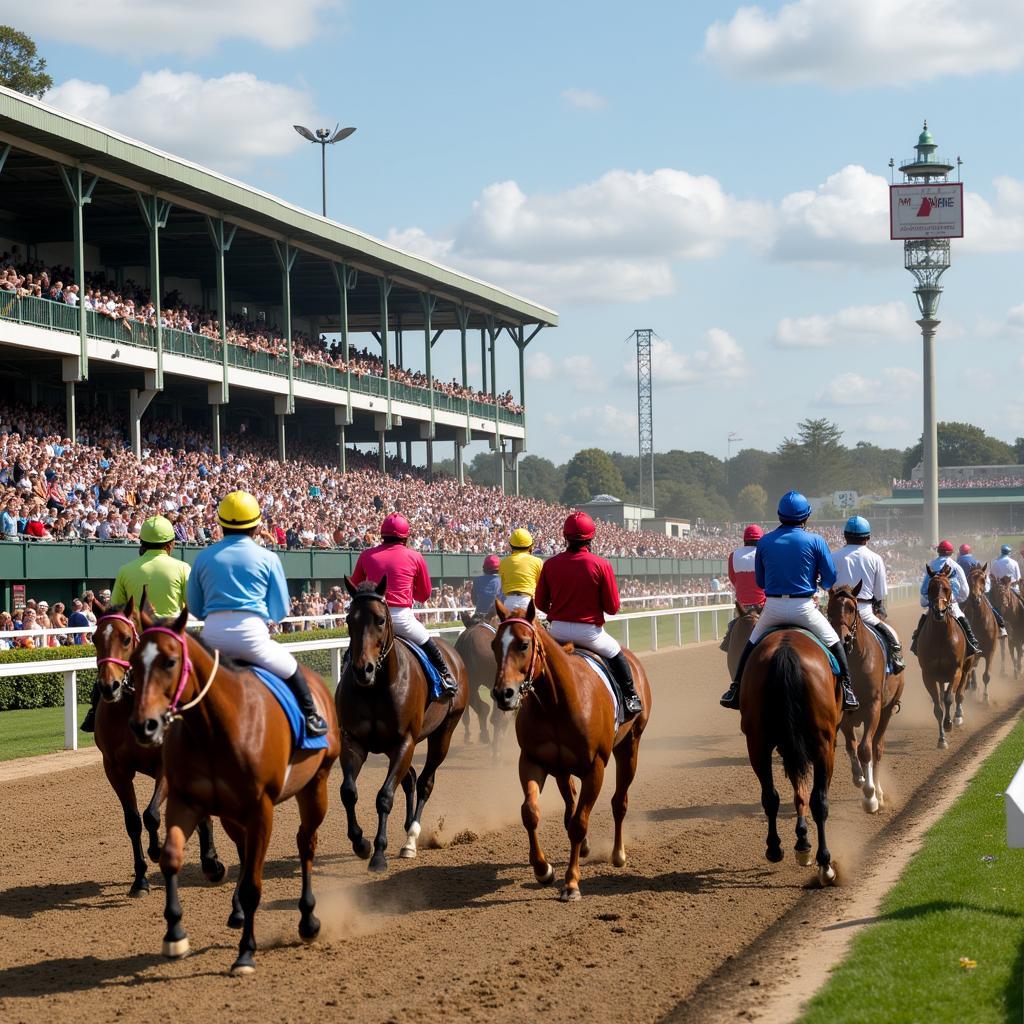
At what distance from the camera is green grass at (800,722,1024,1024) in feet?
17.4

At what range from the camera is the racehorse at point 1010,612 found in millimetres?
20078

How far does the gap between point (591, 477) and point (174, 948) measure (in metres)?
122

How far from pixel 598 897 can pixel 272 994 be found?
2319mm

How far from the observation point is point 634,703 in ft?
28.3

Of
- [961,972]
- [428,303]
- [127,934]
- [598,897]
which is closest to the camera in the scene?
[961,972]

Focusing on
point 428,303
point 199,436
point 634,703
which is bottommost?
point 634,703

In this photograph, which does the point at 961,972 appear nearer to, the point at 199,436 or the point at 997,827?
the point at 997,827

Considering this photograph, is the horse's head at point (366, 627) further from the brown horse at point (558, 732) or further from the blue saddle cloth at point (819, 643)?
the blue saddle cloth at point (819, 643)

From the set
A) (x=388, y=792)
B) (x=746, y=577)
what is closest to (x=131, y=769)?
(x=388, y=792)

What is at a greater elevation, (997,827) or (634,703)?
(634,703)

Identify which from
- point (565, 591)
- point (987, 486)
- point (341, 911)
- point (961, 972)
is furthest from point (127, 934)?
point (987, 486)

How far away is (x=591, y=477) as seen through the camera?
12762 cm

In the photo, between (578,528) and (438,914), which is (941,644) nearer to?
(578,528)

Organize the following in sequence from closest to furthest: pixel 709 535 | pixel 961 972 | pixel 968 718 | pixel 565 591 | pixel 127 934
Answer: pixel 961 972
pixel 127 934
pixel 565 591
pixel 968 718
pixel 709 535
